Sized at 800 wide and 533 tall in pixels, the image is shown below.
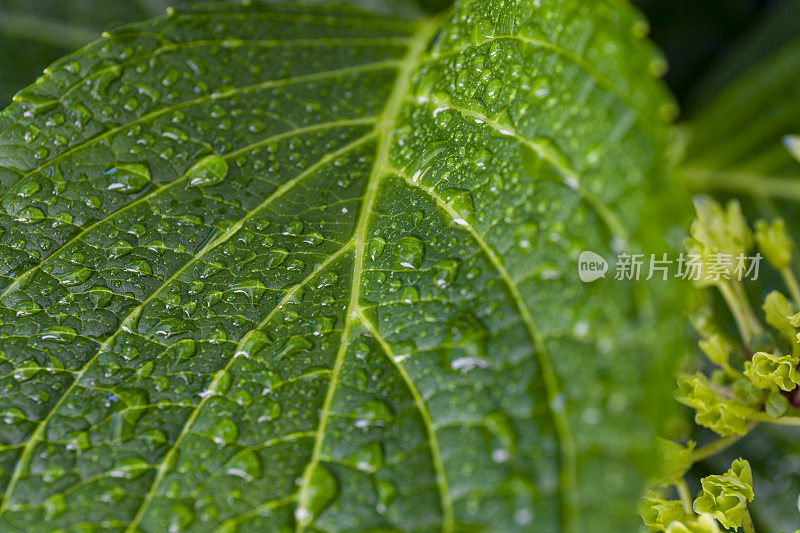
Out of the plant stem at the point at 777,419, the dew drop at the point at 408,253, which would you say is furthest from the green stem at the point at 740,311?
the dew drop at the point at 408,253

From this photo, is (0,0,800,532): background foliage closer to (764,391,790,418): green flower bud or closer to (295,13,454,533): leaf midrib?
(764,391,790,418): green flower bud

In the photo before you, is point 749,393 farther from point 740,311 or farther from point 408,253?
point 408,253

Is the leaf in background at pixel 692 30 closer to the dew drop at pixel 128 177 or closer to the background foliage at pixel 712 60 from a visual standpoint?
the background foliage at pixel 712 60

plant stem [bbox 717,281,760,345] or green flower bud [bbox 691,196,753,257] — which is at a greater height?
green flower bud [bbox 691,196,753,257]

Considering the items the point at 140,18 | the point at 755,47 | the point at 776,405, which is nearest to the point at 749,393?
the point at 776,405

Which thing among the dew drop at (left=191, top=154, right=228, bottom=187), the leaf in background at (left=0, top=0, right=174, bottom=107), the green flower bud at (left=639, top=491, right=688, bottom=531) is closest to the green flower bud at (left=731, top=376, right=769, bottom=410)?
the green flower bud at (left=639, top=491, right=688, bottom=531)

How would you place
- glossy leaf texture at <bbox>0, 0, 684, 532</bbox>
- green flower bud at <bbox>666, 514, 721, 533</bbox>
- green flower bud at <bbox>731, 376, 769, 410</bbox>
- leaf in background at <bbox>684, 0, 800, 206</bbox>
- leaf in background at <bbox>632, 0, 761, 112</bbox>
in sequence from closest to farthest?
glossy leaf texture at <bbox>0, 0, 684, 532</bbox> → green flower bud at <bbox>666, 514, 721, 533</bbox> → green flower bud at <bbox>731, 376, 769, 410</bbox> → leaf in background at <bbox>684, 0, 800, 206</bbox> → leaf in background at <bbox>632, 0, 761, 112</bbox>
